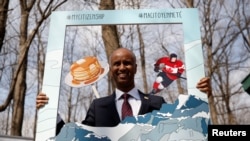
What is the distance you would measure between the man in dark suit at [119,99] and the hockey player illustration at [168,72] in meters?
0.09

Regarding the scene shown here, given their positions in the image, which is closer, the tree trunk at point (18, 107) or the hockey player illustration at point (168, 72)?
the hockey player illustration at point (168, 72)

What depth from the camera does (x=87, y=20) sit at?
8.45 ft

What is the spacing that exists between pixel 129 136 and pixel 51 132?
0.53m

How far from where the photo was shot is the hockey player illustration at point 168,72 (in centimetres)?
241

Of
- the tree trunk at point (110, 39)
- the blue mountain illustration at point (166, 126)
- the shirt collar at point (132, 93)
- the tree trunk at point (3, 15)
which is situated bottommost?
the blue mountain illustration at point (166, 126)

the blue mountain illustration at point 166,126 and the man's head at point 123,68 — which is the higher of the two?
the man's head at point 123,68

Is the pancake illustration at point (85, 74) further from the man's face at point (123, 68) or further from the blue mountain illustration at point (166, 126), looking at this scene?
the blue mountain illustration at point (166, 126)

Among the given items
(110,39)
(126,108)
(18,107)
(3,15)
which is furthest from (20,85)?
(126,108)

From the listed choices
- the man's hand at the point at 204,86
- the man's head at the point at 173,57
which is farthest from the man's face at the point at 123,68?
the man's hand at the point at 204,86

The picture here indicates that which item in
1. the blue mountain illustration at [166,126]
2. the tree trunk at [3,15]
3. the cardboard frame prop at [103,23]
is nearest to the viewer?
the blue mountain illustration at [166,126]

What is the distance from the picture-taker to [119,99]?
8.04ft

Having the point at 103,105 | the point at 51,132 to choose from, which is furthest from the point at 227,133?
the point at 51,132

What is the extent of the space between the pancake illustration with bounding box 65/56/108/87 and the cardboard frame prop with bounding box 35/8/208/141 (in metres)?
0.09

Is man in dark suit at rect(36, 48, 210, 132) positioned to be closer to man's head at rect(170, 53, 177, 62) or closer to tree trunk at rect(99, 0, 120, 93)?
tree trunk at rect(99, 0, 120, 93)
